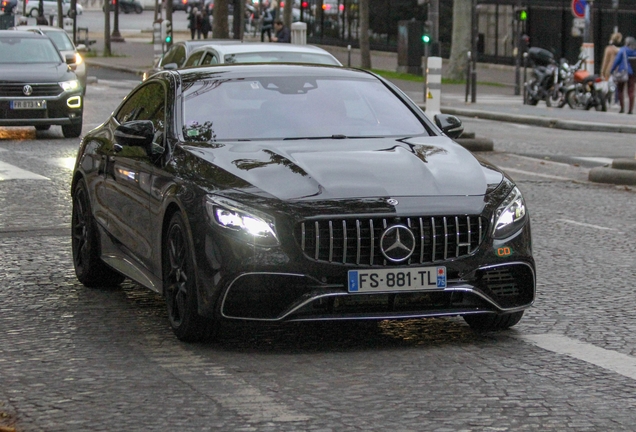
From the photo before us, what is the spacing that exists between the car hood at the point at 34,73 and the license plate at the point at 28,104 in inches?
14.5

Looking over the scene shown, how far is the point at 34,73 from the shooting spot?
21.6 m

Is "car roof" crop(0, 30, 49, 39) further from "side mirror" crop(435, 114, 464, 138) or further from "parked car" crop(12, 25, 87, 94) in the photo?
"side mirror" crop(435, 114, 464, 138)

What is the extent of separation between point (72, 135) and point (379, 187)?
15.6 meters

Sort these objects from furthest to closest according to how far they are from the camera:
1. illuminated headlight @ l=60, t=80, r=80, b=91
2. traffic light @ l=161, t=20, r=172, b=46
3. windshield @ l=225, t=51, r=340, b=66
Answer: traffic light @ l=161, t=20, r=172, b=46 → illuminated headlight @ l=60, t=80, r=80, b=91 → windshield @ l=225, t=51, r=340, b=66

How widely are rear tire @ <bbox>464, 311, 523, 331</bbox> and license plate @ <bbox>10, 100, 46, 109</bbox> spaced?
15086mm

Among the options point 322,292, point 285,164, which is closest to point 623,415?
point 322,292

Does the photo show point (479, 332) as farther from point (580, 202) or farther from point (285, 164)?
point (580, 202)

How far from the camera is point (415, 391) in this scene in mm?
5871

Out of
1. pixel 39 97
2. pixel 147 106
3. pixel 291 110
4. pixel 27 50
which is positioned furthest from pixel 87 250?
pixel 27 50

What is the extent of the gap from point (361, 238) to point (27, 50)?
57.2ft

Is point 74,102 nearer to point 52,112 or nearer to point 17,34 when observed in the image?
point 52,112

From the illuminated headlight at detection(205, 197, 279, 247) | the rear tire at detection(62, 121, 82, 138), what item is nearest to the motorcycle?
the rear tire at detection(62, 121, 82, 138)

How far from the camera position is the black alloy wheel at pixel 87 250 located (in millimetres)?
8664

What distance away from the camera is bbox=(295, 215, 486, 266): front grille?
646 cm
